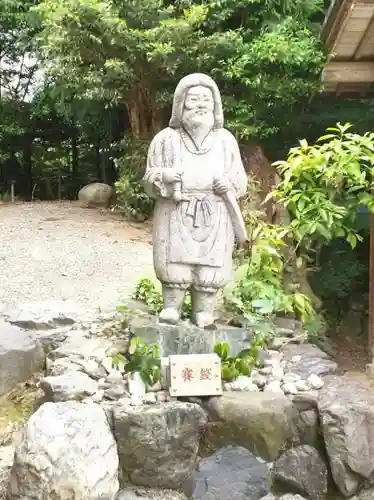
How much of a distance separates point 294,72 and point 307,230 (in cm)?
409

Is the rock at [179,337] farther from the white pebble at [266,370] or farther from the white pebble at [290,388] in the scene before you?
the white pebble at [290,388]

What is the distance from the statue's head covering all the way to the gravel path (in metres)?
2.48

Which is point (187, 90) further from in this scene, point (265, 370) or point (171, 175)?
point (265, 370)

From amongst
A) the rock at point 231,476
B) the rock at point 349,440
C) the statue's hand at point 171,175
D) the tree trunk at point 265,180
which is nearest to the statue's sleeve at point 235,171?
the statue's hand at point 171,175

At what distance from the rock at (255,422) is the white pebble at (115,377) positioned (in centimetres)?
58

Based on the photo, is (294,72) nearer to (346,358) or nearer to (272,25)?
(272,25)

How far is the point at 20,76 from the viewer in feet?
42.6

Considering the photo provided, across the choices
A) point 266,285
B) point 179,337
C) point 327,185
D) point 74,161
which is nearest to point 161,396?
point 179,337

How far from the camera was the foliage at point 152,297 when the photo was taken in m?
4.56

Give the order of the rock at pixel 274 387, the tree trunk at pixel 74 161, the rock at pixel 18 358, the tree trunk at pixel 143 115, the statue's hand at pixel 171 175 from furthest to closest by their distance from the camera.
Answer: the tree trunk at pixel 74 161 → the tree trunk at pixel 143 115 → the rock at pixel 18 358 → the statue's hand at pixel 171 175 → the rock at pixel 274 387

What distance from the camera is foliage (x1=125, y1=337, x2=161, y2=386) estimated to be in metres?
3.68

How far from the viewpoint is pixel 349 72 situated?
678 centimetres

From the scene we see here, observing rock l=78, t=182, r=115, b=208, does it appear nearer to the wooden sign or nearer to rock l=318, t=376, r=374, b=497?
the wooden sign

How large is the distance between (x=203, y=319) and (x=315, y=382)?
85 cm
